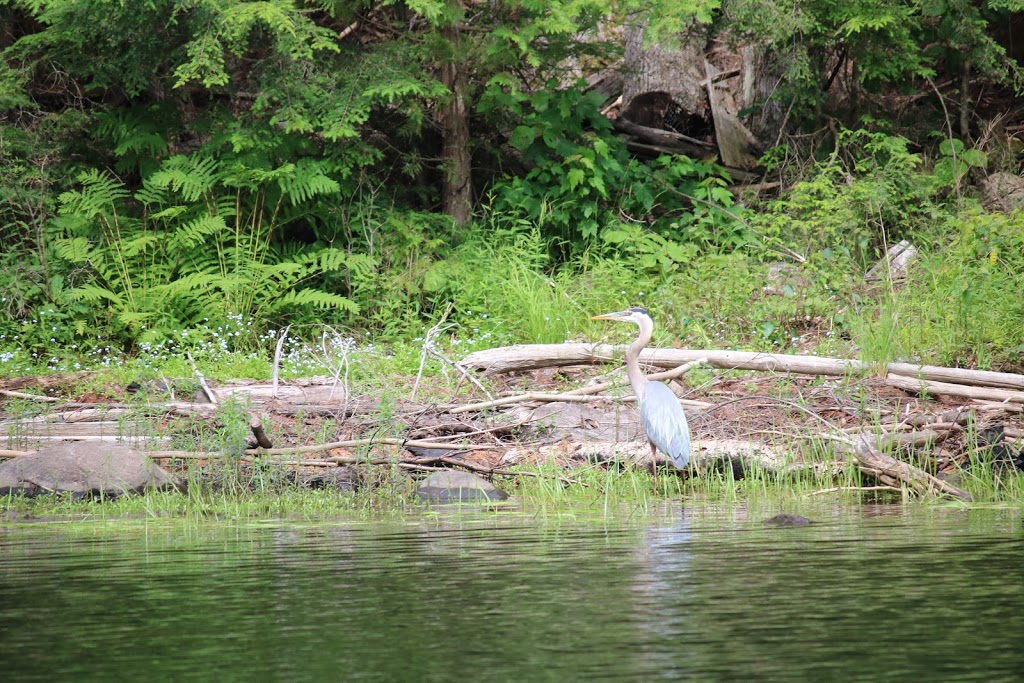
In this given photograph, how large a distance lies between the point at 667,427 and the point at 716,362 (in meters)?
2.18

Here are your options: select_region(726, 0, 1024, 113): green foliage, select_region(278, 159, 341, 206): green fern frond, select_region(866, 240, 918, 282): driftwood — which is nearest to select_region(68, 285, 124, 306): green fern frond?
select_region(278, 159, 341, 206): green fern frond

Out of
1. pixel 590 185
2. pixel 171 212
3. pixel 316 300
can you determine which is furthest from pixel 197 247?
pixel 590 185

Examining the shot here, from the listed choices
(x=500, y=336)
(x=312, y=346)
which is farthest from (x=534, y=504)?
(x=312, y=346)

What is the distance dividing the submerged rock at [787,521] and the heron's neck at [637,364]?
217 cm

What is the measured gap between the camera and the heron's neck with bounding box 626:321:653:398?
904cm

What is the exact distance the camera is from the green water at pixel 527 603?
12.3 feet

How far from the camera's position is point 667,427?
8250mm

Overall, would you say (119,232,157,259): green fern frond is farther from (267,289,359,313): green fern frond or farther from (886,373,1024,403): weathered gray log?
(886,373,1024,403): weathered gray log

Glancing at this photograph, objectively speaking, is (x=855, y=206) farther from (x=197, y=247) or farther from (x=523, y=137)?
(x=197, y=247)

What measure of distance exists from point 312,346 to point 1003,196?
25.6 feet

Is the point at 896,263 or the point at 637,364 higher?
the point at 896,263

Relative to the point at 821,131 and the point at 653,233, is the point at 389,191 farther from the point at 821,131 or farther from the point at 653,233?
the point at 821,131

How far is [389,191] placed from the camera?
15102 mm

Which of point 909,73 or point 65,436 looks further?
point 909,73
